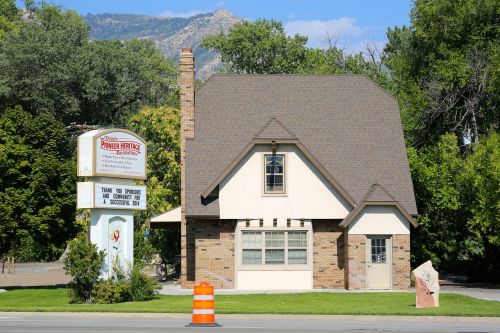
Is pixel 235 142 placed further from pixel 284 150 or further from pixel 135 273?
pixel 135 273

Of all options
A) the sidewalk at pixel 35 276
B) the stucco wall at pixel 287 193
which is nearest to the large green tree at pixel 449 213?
the stucco wall at pixel 287 193

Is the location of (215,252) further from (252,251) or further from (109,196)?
(109,196)

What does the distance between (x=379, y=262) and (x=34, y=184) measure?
14.8 meters

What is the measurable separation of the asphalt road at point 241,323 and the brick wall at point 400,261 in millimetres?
13922

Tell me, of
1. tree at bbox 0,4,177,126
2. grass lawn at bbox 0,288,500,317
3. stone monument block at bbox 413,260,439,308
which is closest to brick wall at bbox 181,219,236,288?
grass lawn at bbox 0,288,500,317

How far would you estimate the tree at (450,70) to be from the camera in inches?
2109

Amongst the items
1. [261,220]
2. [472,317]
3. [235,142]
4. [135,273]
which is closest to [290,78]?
[235,142]

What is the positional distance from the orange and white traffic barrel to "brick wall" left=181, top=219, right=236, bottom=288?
1734 centimetres

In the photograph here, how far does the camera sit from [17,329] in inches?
927

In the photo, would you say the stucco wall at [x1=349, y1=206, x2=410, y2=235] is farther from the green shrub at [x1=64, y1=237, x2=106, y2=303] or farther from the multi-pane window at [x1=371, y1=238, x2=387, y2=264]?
the green shrub at [x1=64, y1=237, x2=106, y2=303]

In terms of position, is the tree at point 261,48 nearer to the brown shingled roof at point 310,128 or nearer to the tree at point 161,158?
the tree at point 161,158

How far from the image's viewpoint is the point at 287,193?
143 feet

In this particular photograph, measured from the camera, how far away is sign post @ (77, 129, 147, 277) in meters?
36.8

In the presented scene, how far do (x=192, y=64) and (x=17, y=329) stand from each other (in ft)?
79.7
